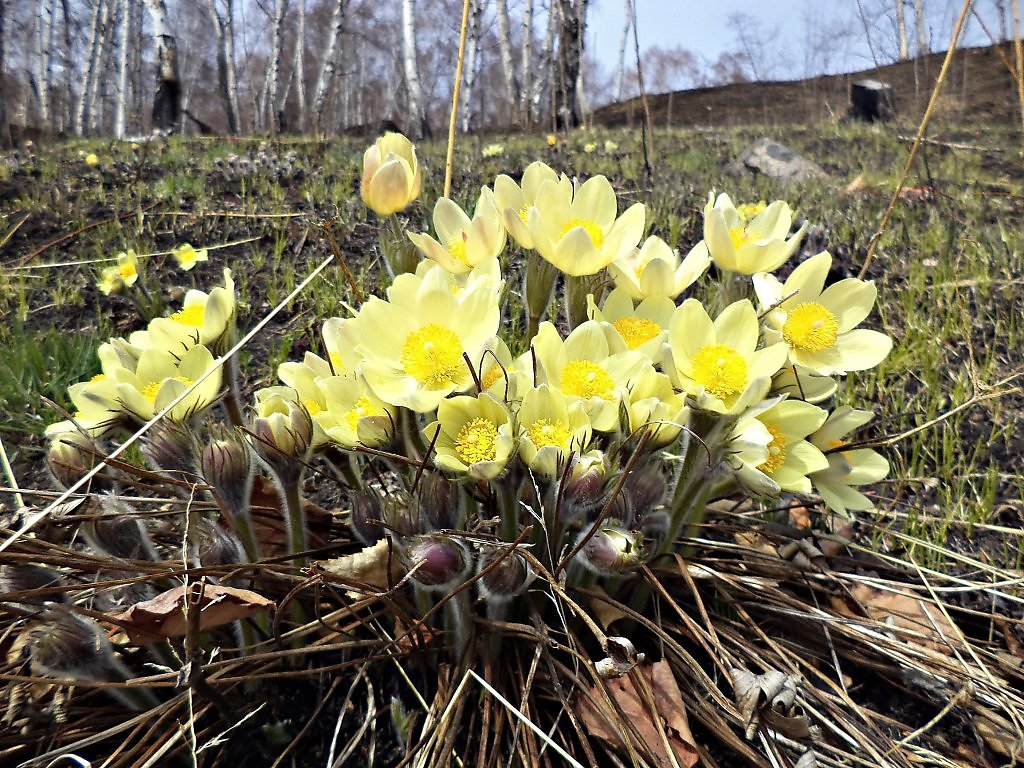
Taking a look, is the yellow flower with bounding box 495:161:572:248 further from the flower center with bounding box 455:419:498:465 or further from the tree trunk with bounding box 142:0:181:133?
the tree trunk with bounding box 142:0:181:133

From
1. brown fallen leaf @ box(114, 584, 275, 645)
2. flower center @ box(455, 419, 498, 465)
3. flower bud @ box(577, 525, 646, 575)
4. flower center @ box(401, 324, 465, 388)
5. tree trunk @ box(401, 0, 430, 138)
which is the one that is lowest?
brown fallen leaf @ box(114, 584, 275, 645)

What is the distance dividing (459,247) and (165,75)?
10.4m

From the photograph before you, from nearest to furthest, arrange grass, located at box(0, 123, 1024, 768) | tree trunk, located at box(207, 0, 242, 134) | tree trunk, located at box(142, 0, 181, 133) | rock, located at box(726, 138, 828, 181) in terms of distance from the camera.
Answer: grass, located at box(0, 123, 1024, 768)
rock, located at box(726, 138, 828, 181)
tree trunk, located at box(142, 0, 181, 133)
tree trunk, located at box(207, 0, 242, 134)

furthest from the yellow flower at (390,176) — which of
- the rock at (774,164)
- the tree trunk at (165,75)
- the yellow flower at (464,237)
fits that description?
the tree trunk at (165,75)

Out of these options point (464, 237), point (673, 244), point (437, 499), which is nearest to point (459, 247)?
point (464, 237)

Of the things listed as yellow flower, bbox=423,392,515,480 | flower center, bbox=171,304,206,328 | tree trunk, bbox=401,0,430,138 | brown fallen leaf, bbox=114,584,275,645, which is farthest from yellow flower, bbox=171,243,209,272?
tree trunk, bbox=401,0,430,138

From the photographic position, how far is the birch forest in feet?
36.6

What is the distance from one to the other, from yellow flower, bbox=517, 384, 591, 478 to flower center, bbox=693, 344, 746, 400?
20cm

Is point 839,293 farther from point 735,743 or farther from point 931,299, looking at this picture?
point 931,299

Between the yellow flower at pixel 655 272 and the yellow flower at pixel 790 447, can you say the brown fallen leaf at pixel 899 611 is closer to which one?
the yellow flower at pixel 790 447

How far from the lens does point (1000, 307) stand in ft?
8.37

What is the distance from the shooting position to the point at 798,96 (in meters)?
18.2

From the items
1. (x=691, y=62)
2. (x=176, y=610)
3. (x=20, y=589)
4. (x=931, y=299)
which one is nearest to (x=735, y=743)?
(x=176, y=610)

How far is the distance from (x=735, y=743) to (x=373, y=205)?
Answer: 1111mm
